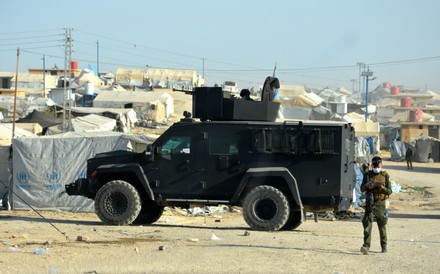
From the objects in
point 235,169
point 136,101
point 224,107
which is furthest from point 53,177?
point 136,101

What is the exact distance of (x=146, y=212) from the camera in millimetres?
17766

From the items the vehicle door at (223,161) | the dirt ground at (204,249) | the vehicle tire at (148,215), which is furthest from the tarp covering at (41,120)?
the vehicle door at (223,161)

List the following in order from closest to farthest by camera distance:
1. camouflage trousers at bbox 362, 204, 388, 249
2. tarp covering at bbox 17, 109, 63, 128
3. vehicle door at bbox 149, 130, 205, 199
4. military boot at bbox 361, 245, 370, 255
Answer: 1. military boot at bbox 361, 245, 370, 255
2. camouflage trousers at bbox 362, 204, 388, 249
3. vehicle door at bbox 149, 130, 205, 199
4. tarp covering at bbox 17, 109, 63, 128

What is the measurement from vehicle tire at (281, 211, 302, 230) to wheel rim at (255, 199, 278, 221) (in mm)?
768

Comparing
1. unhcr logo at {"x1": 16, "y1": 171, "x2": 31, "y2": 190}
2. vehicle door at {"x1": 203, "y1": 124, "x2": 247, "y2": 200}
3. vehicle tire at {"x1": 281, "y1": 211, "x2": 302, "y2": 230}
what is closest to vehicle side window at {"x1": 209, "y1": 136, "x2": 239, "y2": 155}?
vehicle door at {"x1": 203, "y1": 124, "x2": 247, "y2": 200}

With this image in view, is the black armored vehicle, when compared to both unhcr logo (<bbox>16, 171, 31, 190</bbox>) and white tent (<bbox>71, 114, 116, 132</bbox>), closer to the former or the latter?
unhcr logo (<bbox>16, 171, 31, 190</bbox>)

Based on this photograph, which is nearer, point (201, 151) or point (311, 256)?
point (311, 256)

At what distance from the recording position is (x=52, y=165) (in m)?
21.8

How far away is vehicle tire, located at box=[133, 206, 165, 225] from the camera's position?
17531 mm

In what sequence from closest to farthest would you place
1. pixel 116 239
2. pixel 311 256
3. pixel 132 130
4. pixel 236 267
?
1. pixel 236 267
2. pixel 311 256
3. pixel 116 239
4. pixel 132 130

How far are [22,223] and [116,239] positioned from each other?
3.89 metres

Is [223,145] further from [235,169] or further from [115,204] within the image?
[115,204]

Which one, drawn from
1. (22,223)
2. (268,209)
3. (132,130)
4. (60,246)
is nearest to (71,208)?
(22,223)

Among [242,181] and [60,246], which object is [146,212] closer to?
[242,181]
